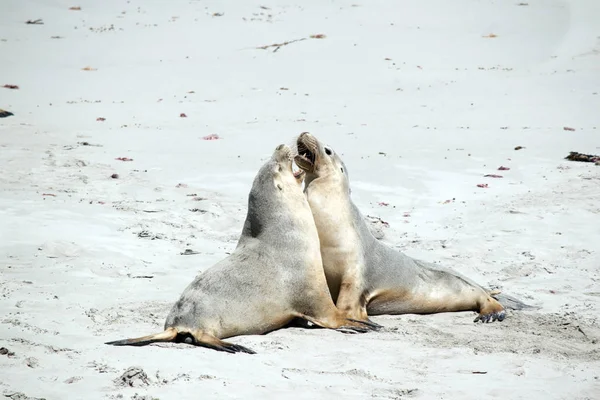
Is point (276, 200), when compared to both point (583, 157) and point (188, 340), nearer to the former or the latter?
point (188, 340)

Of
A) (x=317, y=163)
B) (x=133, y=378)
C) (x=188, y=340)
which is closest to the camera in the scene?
(x=133, y=378)

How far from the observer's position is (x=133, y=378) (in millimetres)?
4230

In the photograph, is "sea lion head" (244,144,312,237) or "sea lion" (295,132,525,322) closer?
"sea lion head" (244,144,312,237)

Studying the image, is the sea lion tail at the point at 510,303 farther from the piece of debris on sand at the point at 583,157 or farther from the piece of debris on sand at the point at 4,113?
the piece of debris on sand at the point at 4,113

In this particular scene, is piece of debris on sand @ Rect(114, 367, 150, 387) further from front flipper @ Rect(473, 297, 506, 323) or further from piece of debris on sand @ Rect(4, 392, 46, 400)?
front flipper @ Rect(473, 297, 506, 323)

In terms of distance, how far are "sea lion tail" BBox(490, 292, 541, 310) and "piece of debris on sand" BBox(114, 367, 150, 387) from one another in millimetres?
3340

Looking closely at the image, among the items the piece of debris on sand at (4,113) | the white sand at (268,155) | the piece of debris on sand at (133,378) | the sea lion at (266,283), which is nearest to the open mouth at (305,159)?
the sea lion at (266,283)

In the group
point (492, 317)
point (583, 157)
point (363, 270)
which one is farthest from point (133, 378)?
point (583, 157)

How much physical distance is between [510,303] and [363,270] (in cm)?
129

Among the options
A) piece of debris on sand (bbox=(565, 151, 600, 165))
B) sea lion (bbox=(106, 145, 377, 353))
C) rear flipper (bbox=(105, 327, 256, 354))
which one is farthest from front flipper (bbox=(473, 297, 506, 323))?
piece of debris on sand (bbox=(565, 151, 600, 165))

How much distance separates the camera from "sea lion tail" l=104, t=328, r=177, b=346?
493cm

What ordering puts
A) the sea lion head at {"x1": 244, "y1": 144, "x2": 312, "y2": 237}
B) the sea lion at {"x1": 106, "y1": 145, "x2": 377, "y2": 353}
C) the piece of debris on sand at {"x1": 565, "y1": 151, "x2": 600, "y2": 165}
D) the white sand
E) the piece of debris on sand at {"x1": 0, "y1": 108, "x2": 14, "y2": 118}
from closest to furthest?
the white sand → the sea lion at {"x1": 106, "y1": 145, "x2": 377, "y2": 353} → the sea lion head at {"x1": 244, "y1": 144, "x2": 312, "y2": 237} → the piece of debris on sand at {"x1": 565, "y1": 151, "x2": 600, "y2": 165} → the piece of debris on sand at {"x1": 0, "y1": 108, "x2": 14, "y2": 118}

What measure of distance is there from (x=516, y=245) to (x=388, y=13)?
1276 cm

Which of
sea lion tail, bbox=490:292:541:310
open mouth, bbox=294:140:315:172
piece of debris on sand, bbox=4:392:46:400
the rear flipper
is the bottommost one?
sea lion tail, bbox=490:292:541:310
